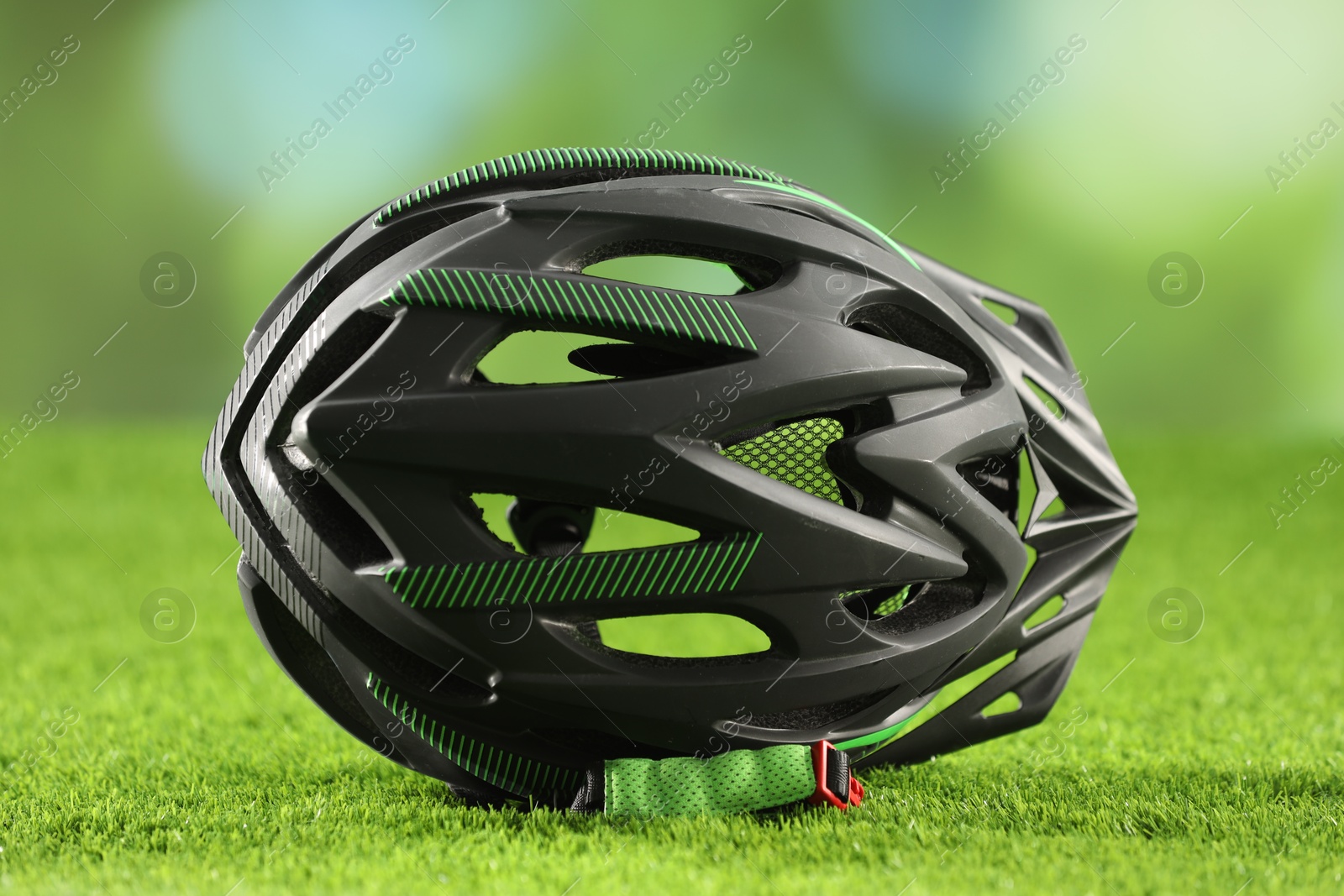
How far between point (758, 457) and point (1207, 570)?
381 centimetres

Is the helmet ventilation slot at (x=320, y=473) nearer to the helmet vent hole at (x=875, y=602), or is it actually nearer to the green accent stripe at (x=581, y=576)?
the green accent stripe at (x=581, y=576)

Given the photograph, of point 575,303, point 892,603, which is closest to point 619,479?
point 575,303

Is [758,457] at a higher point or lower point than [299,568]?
higher

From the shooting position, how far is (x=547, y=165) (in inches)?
77.3

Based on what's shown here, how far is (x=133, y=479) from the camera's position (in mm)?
5930

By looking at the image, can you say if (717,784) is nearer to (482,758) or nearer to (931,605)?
(482,758)

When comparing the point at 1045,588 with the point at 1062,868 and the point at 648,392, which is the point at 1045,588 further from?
the point at 648,392

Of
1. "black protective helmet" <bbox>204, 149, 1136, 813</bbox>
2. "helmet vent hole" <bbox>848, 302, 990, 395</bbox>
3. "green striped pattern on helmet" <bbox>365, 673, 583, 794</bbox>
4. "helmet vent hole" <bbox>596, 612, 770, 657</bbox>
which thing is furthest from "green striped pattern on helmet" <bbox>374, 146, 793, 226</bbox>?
"helmet vent hole" <bbox>596, 612, 770, 657</bbox>

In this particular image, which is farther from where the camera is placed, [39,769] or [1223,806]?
[39,769]

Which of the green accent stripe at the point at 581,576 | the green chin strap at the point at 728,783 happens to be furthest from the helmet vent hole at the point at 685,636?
the green accent stripe at the point at 581,576

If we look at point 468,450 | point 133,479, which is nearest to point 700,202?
point 468,450

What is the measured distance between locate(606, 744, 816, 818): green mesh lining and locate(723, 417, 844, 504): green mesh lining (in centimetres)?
50

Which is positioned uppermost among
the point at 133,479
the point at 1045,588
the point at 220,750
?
the point at 1045,588

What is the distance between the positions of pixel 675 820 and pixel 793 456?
0.71 metres
